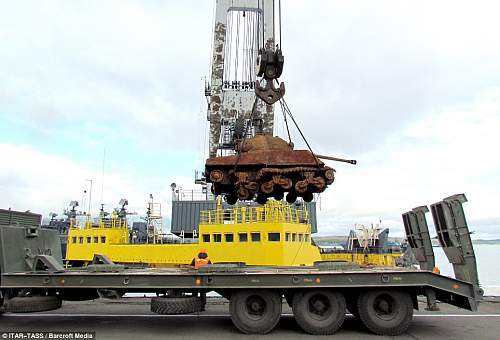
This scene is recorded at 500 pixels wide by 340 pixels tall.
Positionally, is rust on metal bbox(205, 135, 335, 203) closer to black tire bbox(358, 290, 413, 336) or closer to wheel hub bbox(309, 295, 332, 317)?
wheel hub bbox(309, 295, 332, 317)

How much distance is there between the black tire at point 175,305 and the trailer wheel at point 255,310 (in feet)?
2.47

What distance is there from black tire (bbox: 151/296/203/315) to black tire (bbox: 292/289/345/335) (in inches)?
76.9

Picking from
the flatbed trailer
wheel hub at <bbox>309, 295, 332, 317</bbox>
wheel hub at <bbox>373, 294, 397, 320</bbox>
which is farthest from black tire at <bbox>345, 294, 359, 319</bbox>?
wheel hub at <bbox>309, 295, 332, 317</bbox>

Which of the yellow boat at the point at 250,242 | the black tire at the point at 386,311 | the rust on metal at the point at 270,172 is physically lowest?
the black tire at the point at 386,311

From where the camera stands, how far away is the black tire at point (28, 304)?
8.06 m

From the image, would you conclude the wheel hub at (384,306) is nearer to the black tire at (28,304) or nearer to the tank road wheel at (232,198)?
the tank road wheel at (232,198)

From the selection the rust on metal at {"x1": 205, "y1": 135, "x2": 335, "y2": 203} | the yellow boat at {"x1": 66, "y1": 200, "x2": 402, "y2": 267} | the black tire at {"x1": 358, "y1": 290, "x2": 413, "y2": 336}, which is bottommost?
the black tire at {"x1": 358, "y1": 290, "x2": 413, "y2": 336}

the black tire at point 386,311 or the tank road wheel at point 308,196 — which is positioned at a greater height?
the tank road wheel at point 308,196

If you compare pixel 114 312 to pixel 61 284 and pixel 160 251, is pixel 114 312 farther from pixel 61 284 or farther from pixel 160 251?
pixel 160 251

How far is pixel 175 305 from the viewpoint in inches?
316

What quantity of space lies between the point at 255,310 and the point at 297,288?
945 mm

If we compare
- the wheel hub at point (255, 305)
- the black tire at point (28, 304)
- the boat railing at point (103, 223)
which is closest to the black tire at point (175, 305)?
the wheel hub at point (255, 305)

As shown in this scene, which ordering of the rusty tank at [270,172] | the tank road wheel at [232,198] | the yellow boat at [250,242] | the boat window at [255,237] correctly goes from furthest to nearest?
the boat window at [255,237] < the yellow boat at [250,242] < the tank road wheel at [232,198] < the rusty tank at [270,172]

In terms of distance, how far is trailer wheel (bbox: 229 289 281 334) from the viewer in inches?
313
